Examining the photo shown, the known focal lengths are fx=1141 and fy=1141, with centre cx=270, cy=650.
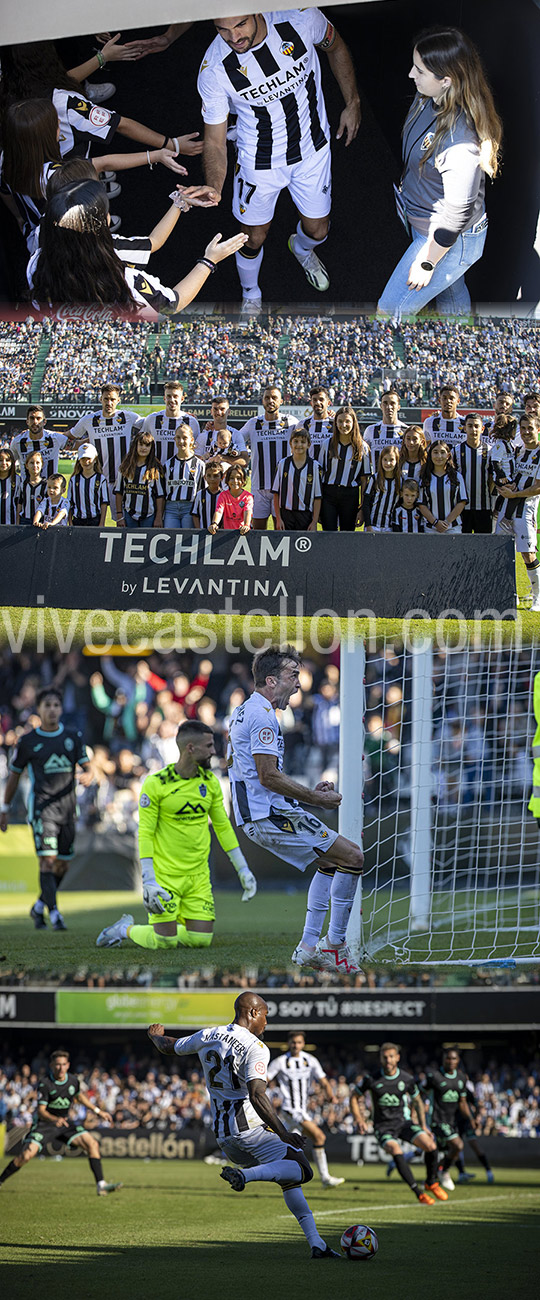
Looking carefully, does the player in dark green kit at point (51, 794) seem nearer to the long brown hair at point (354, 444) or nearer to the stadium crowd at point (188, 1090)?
the stadium crowd at point (188, 1090)

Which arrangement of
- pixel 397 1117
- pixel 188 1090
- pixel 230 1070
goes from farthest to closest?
1. pixel 188 1090
2. pixel 397 1117
3. pixel 230 1070

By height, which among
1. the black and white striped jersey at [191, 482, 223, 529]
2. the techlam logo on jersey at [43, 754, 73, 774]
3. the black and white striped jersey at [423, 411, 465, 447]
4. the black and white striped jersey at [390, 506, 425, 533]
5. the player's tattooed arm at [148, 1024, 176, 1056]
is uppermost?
the black and white striped jersey at [423, 411, 465, 447]

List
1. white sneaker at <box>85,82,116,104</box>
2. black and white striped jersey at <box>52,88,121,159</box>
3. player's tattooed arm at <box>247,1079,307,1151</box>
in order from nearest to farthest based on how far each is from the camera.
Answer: player's tattooed arm at <box>247,1079,307,1151</box>, black and white striped jersey at <box>52,88,121,159</box>, white sneaker at <box>85,82,116,104</box>

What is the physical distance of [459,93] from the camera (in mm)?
15664

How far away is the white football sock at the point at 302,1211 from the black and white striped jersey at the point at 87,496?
4838 mm

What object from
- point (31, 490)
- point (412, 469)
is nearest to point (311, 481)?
point (412, 469)

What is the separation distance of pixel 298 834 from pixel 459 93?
1241 cm

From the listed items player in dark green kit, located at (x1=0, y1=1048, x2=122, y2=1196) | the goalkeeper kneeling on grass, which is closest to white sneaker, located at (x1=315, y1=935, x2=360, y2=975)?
the goalkeeper kneeling on grass

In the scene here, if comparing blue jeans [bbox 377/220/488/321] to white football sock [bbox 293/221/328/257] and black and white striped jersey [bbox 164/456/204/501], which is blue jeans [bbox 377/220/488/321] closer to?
white football sock [bbox 293/221/328/257]

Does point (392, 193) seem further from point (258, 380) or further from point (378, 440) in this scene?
point (378, 440)

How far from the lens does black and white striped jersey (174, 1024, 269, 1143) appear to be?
5.72 meters

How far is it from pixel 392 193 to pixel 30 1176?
13.2 m

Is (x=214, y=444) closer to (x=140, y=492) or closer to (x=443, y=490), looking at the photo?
(x=140, y=492)

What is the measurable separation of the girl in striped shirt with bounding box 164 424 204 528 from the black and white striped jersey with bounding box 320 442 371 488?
35.6 inches
